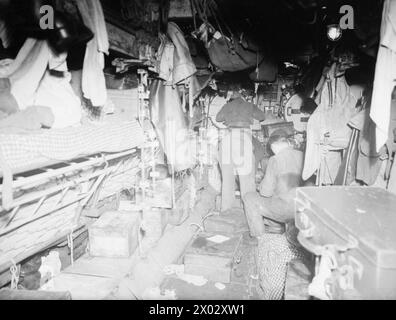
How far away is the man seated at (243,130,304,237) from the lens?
534 cm

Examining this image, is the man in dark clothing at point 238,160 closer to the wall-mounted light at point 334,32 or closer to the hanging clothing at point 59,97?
the wall-mounted light at point 334,32

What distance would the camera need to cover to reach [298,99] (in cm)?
820

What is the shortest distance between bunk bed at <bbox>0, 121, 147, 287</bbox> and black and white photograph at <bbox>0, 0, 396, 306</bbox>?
2cm

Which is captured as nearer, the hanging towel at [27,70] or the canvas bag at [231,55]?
the hanging towel at [27,70]

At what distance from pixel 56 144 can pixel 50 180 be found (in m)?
0.77

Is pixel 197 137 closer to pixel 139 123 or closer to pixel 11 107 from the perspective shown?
pixel 139 123

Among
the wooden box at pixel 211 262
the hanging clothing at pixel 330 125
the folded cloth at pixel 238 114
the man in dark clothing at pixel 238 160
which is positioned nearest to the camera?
the wooden box at pixel 211 262

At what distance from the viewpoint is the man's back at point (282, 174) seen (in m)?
5.42

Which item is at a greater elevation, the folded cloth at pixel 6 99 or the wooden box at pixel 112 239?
the folded cloth at pixel 6 99

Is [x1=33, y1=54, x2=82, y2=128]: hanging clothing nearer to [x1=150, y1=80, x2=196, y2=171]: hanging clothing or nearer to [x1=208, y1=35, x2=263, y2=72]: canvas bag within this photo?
[x1=150, y1=80, x2=196, y2=171]: hanging clothing

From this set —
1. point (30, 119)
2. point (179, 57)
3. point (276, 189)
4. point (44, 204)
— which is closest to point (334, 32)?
point (179, 57)

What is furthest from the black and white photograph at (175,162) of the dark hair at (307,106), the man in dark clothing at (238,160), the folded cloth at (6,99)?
the dark hair at (307,106)

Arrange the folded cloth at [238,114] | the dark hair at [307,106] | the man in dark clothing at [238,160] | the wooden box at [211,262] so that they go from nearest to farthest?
the wooden box at [211,262] → the man in dark clothing at [238,160] → the folded cloth at [238,114] → the dark hair at [307,106]
